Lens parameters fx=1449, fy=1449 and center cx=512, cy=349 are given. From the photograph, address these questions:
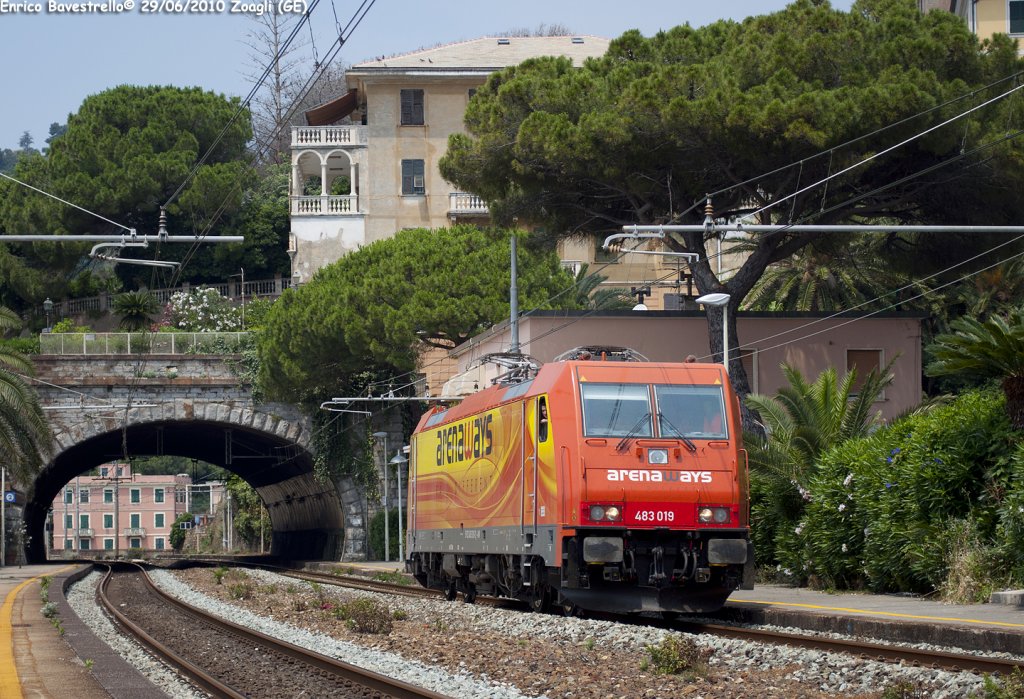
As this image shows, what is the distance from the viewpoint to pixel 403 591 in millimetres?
29891

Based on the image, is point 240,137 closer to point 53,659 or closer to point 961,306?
point 961,306

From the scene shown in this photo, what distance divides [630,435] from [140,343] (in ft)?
125

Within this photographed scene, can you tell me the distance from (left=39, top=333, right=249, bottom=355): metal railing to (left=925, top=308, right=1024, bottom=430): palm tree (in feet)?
124

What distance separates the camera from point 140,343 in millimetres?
53250

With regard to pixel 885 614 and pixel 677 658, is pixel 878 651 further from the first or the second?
pixel 885 614

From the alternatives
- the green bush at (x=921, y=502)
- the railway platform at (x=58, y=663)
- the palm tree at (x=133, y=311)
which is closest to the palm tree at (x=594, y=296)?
the palm tree at (x=133, y=311)

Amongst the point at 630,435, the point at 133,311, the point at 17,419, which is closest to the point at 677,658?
the point at 630,435

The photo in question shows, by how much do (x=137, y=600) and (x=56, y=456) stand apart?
23.8 meters

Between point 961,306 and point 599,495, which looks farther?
point 961,306

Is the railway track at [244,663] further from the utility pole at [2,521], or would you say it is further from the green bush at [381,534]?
the green bush at [381,534]

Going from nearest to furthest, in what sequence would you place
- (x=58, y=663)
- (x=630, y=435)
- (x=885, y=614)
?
1. (x=58, y=663)
2. (x=885, y=614)
3. (x=630, y=435)

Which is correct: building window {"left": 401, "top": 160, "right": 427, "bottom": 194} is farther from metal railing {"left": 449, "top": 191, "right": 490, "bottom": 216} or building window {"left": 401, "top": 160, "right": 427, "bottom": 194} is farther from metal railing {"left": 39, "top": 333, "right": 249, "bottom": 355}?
metal railing {"left": 39, "top": 333, "right": 249, "bottom": 355}

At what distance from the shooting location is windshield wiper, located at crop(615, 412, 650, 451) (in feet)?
59.4

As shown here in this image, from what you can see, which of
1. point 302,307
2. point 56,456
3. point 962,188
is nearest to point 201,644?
point 962,188
